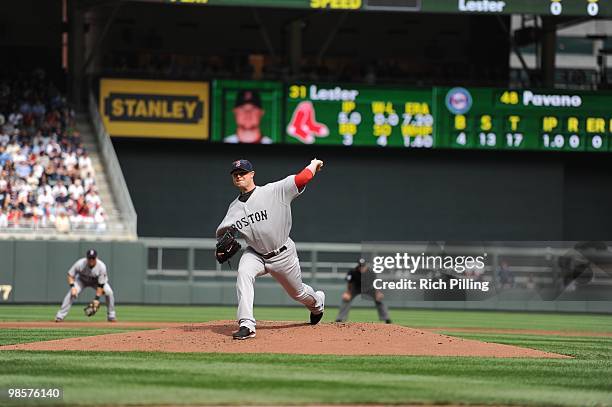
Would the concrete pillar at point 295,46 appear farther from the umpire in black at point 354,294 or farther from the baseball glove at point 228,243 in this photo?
the baseball glove at point 228,243

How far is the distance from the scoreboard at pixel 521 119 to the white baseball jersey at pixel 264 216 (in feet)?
65.4

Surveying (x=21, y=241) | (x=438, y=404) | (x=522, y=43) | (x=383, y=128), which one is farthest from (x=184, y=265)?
(x=438, y=404)

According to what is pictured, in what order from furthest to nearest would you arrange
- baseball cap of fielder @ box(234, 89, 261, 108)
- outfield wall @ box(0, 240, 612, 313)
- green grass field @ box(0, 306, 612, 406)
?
baseball cap of fielder @ box(234, 89, 261, 108) < outfield wall @ box(0, 240, 612, 313) < green grass field @ box(0, 306, 612, 406)

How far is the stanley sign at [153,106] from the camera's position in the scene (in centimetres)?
3181

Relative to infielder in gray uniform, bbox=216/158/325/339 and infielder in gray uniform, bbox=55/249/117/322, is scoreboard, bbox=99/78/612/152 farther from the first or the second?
infielder in gray uniform, bbox=216/158/325/339

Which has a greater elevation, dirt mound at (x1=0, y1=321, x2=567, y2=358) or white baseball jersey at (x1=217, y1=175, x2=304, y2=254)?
white baseball jersey at (x1=217, y1=175, x2=304, y2=254)

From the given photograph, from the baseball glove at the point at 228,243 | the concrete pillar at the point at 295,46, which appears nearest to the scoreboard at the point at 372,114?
the concrete pillar at the point at 295,46

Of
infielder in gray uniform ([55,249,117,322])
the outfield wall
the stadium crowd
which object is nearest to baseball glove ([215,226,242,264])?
infielder in gray uniform ([55,249,117,322])

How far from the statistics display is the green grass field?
715 inches

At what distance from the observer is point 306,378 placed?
396 inches

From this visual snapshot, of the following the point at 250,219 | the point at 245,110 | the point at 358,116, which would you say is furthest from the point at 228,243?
the point at 358,116

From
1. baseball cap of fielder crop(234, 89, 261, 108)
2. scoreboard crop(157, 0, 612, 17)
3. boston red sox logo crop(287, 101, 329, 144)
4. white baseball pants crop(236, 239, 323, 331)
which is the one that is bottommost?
white baseball pants crop(236, 239, 323, 331)

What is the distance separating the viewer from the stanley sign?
104 feet

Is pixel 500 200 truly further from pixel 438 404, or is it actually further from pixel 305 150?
pixel 438 404
